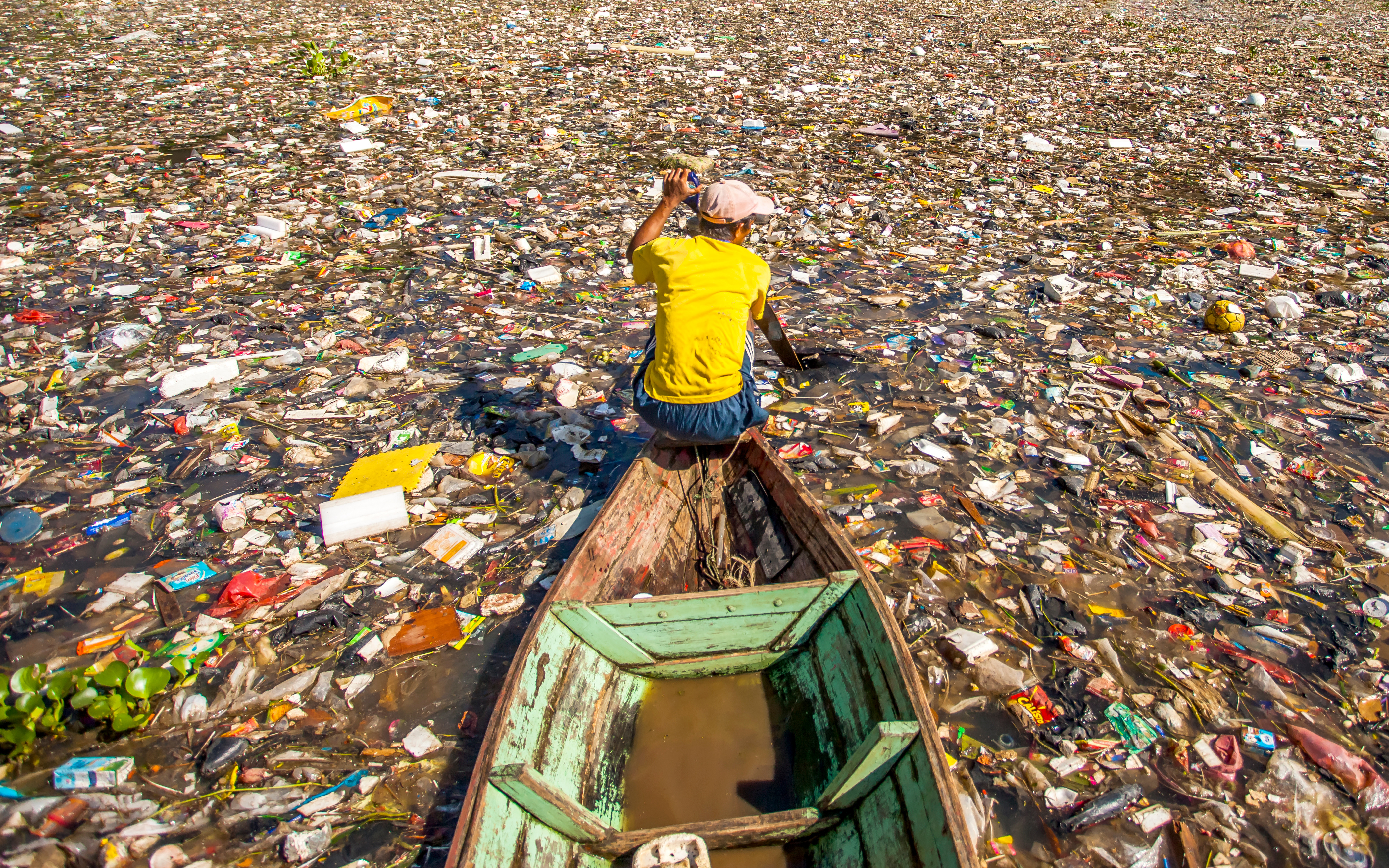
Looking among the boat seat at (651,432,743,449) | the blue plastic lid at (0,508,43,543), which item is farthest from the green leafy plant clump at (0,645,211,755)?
the boat seat at (651,432,743,449)

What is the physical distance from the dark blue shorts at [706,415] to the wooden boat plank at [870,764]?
1598 millimetres

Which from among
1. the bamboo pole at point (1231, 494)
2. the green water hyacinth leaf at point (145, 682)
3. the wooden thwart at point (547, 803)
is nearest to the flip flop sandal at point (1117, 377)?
the bamboo pole at point (1231, 494)

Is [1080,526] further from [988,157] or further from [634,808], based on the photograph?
[988,157]

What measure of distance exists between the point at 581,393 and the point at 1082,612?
3328mm

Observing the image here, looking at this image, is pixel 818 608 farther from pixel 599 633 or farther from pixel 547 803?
pixel 547 803

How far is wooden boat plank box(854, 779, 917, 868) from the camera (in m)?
2.27

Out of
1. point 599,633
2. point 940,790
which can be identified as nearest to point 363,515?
point 599,633

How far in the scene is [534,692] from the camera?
262cm

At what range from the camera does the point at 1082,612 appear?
12.0 feet

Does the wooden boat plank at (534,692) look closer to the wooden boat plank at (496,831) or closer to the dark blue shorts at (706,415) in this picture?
the wooden boat plank at (496,831)

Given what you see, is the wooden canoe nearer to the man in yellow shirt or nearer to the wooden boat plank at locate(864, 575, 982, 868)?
the wooden boat plank at locate(864, 575, 982, 868)

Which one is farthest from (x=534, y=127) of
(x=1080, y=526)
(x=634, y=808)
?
(x=634, y=808)

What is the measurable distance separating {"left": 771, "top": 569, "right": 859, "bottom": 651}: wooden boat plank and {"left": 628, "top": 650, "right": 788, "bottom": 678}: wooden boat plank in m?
0.07

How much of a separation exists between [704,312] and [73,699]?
2891 mm
